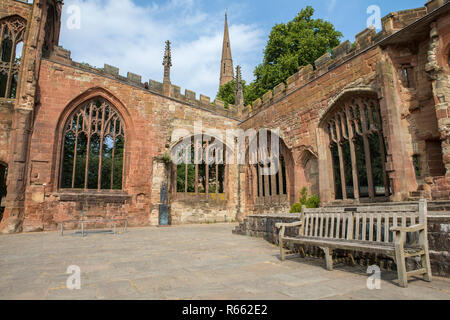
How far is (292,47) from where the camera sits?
20.1m

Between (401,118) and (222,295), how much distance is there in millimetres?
7367

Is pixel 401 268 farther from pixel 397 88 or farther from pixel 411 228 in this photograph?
pixel 397 88

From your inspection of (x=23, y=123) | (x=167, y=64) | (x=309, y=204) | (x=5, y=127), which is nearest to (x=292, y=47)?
(x=167, y=64)

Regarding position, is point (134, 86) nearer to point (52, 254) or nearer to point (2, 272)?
point (52, 254)

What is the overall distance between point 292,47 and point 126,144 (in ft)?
44.4

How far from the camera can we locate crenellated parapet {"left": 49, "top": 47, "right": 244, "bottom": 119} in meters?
12.7

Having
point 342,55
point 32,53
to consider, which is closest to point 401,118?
point 342,55

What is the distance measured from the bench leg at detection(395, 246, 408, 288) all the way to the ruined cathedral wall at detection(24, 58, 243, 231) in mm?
11780

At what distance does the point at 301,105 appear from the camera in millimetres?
11359

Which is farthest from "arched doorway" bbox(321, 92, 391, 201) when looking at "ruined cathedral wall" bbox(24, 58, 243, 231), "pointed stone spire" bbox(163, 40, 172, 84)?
"pointed stone spire" bbox(163, 40, 172, 84)

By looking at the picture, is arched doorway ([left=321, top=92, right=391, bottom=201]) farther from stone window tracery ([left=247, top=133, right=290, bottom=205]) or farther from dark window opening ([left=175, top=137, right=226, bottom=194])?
dark window opening ([left=175, top=137, right=226, bottom=194])

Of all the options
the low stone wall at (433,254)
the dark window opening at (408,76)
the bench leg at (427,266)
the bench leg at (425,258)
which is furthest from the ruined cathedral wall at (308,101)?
the bench leg at (427,266)

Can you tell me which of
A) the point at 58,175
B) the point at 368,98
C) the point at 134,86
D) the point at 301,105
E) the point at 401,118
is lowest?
the point at 58,175
